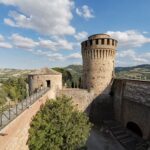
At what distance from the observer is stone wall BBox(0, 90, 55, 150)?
25.4 feet

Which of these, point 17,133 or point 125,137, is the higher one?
point 17,133

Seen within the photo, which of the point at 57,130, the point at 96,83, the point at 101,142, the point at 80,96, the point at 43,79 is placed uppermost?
the point at 43,79

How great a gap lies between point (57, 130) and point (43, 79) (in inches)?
376

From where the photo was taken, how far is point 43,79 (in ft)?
71.5

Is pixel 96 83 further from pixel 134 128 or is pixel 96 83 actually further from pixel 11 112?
pixel 11 112

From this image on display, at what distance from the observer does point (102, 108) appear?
23.0 metres

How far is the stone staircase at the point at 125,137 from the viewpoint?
50.4ft

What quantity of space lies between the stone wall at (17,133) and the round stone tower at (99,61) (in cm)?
1180

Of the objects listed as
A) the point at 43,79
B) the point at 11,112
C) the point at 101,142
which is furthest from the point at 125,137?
the point at 11,112

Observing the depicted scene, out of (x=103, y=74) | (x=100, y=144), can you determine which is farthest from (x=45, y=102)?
(x=103, y=74)

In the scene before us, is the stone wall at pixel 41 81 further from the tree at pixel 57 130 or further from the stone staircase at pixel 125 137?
the stone staircase at pixel 125 137

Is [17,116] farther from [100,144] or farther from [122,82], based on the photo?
[122,82]

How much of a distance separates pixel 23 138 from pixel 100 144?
8875 millimetres

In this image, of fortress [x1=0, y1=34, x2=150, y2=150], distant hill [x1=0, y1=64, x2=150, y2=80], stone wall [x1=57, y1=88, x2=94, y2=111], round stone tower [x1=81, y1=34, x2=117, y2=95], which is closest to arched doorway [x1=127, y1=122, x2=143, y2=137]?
fortress [x1=0, y1=34, x2=150, y2=150]
